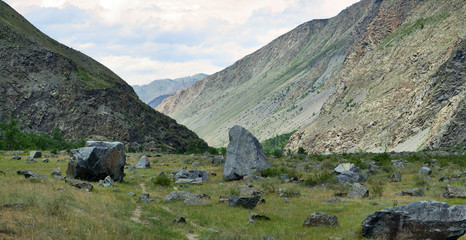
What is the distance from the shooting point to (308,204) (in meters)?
22.2

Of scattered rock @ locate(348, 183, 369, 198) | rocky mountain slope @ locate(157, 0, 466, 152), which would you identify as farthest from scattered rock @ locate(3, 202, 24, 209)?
rocky mountain slope @ locate(157, 0, 466, 152)

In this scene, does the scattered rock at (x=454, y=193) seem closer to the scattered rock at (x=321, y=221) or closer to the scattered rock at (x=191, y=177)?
the scattered rock at (x=321, y=221)

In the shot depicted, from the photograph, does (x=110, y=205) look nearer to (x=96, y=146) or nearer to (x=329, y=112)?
(x=96, y=146)

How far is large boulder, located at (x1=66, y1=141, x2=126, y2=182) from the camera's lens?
29609 millimetres

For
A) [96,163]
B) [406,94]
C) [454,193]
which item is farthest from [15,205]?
[406,94]

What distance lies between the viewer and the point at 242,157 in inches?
1516

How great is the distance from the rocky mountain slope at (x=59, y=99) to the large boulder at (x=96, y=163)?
65.1 meters

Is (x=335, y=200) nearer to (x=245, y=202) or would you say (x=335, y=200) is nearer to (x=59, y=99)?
(x=245, y=202)

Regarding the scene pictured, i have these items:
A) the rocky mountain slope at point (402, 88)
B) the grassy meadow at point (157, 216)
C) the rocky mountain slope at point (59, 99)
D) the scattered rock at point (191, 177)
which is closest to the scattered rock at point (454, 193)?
the grassy meadow at point (157, 216)

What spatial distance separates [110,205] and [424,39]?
116934 millimetres

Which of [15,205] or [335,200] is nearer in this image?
[15,205]

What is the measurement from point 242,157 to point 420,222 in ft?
88.2

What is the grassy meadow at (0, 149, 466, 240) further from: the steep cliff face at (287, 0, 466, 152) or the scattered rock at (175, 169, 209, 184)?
the steep cliff face at (287, 0, 466, 152)

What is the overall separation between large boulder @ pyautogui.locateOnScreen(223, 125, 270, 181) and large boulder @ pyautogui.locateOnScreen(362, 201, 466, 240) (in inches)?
931
